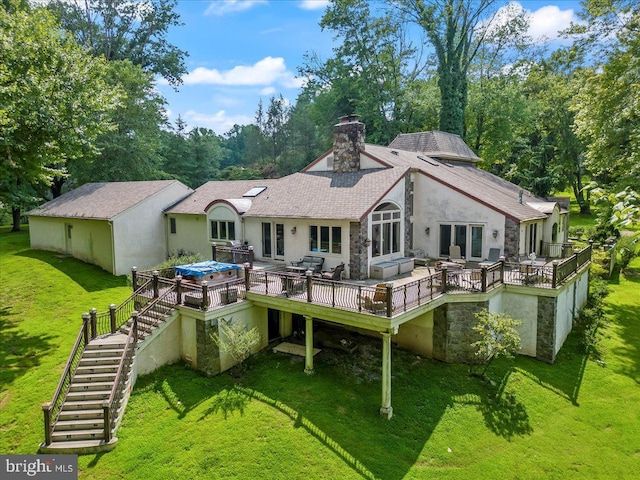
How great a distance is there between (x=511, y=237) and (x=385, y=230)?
17.0ft

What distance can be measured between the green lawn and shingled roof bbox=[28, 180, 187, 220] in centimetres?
869

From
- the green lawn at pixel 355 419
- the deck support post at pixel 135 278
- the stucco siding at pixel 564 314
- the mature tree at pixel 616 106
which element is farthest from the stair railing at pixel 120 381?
the mature tree at pixel 616 106

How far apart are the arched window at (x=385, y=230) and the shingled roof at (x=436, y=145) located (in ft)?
31.7

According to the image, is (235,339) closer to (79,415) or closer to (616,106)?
(79,415)

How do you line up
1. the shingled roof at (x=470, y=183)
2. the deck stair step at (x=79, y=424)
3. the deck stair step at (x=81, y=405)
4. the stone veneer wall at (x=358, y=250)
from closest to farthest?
the deck stair step at (x=79, y=424)
the deck stair step at (x=81, y=405)
the stone veneer wall at (x=358, y=250)
the shingled roof at (x=470, y=183)

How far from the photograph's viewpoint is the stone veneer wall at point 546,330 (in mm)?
13820

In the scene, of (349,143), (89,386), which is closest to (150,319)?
(89,386)

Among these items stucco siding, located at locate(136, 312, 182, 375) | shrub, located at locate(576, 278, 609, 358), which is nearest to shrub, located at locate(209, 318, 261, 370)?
stucco siding, located at locate(136, 312, 182, 375)

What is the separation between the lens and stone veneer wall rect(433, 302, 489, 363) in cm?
1328

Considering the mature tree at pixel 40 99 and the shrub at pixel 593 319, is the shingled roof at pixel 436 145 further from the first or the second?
the mature tree at pixel 40 99

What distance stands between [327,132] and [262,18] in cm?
2733

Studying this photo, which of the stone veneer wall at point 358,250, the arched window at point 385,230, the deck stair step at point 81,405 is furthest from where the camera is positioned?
the arched window at point 385,230

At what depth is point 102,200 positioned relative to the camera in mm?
24547

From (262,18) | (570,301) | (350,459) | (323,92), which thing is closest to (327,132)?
(323,92)
